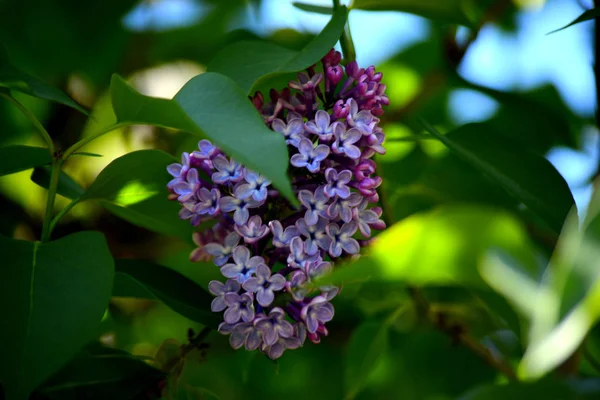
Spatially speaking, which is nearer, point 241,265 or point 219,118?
point 219,118

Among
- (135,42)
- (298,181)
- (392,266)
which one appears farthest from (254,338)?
(135,42)

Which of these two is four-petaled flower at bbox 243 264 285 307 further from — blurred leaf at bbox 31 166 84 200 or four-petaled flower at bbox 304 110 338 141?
blurred leaf at bbox 31 166 84 200

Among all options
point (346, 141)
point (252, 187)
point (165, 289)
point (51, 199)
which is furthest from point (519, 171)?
point (51, 199)

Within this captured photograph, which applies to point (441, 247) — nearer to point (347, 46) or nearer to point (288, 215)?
point (288, 215)

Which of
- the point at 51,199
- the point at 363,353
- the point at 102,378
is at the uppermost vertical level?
the point at 51,199

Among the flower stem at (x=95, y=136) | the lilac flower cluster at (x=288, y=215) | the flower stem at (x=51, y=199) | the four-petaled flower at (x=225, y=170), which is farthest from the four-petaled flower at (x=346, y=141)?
the flower stem at (x=51, y=199)
